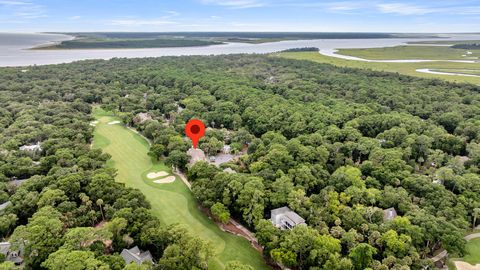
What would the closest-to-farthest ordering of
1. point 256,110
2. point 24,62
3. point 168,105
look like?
point 256,110 → point 168,105 → point 24,62

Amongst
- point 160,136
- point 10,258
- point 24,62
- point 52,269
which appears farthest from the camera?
point 24,62

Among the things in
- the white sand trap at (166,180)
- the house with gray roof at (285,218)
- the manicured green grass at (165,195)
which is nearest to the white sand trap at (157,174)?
the manicured green grass at (165,195)

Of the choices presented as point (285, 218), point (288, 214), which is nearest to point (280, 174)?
point (288, 214)

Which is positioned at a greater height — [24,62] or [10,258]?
[24,62]

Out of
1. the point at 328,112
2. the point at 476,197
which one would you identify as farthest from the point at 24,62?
the point at 476,197

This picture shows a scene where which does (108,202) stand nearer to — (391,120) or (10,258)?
(10,258)

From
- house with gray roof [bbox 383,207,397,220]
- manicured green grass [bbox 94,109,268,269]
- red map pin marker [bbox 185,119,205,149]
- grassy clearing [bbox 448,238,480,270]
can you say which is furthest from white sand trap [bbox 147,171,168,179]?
grassy clearing [bbox 448,238,480,270]

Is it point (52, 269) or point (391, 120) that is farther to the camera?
point (391, 120)

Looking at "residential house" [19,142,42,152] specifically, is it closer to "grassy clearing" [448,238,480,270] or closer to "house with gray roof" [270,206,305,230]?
"house with gray roof" [270,206,305,230]
